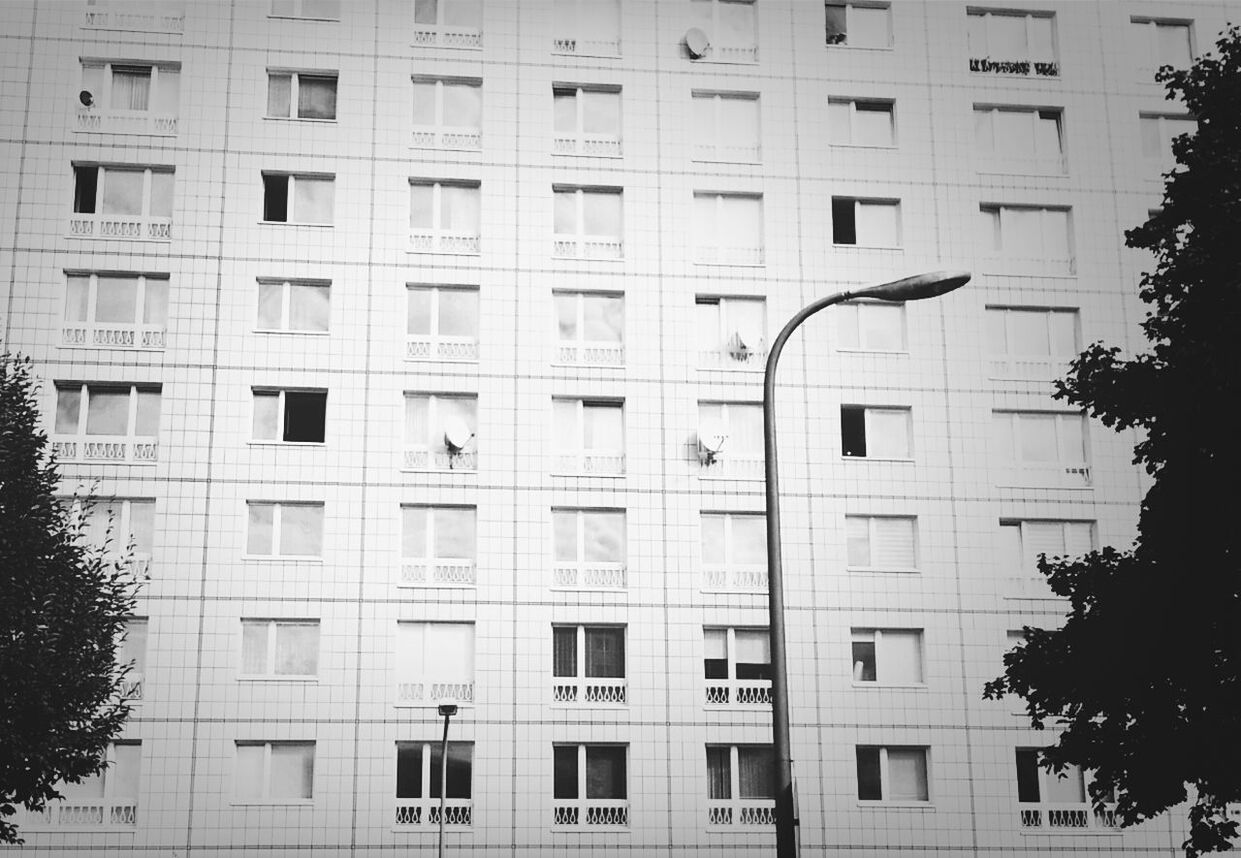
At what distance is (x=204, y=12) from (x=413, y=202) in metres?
7.69

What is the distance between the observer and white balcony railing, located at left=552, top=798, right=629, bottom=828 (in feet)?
127

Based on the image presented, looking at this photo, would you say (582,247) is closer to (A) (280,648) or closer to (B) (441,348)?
(B) (441,348)

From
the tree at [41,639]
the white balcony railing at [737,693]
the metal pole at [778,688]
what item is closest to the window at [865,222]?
the white balcony railing at [737,693]

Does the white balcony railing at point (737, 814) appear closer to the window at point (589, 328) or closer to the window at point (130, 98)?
the window at point (589, 328)

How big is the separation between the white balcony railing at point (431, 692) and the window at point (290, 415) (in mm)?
6755

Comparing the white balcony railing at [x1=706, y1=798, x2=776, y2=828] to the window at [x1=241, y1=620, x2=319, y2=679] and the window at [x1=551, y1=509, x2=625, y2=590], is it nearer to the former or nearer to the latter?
the window at [x1=551, y1=509, x2=625, y2=590]

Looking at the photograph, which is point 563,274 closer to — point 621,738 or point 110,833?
point 621,738

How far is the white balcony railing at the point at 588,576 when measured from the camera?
1585 inches

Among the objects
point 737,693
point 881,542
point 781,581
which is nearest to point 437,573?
point 737,693

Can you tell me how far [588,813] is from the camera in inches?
1529

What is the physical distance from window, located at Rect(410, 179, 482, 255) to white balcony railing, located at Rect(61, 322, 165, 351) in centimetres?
713

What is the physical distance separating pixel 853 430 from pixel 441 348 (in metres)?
11.3

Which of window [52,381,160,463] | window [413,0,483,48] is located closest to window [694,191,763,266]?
window [413,0,483,48]

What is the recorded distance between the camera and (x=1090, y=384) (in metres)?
24.1
